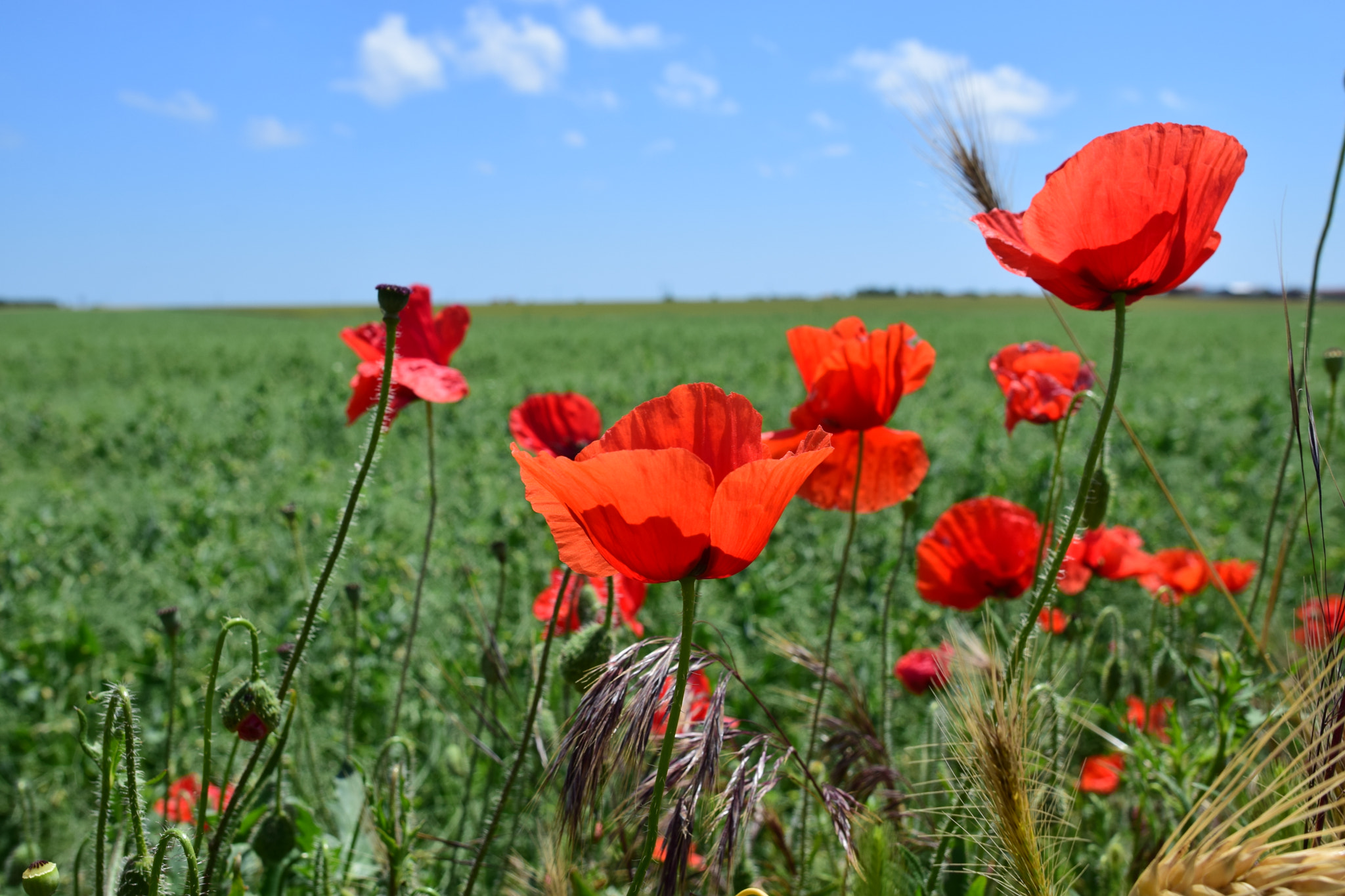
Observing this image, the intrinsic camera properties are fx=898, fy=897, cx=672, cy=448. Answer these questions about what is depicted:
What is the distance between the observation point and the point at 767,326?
25688 millimetres

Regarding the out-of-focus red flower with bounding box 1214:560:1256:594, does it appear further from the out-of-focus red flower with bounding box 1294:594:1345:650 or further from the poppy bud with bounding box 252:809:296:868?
the poppy bud with bounding box 252:809:296:868

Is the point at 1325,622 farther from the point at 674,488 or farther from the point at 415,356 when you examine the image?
the point at 415,356

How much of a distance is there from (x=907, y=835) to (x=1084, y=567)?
98cm

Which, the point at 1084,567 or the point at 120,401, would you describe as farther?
the point at 120,401

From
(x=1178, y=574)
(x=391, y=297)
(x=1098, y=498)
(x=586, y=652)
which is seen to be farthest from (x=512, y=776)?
(x=1178, y=574)

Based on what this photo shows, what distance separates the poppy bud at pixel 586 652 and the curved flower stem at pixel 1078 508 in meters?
0.43

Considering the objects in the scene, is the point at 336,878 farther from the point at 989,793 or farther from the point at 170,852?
the point at 989,793

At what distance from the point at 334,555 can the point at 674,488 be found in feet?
1.27

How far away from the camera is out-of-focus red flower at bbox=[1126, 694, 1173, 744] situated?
4.95 ft

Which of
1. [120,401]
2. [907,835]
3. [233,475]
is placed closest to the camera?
[907,835]

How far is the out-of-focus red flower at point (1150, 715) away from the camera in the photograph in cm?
151

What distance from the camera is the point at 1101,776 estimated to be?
175 cm

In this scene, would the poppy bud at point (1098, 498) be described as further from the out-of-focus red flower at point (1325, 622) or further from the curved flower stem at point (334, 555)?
the curved flower stem at point (334, 555)

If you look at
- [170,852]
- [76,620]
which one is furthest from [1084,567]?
[76,620]
